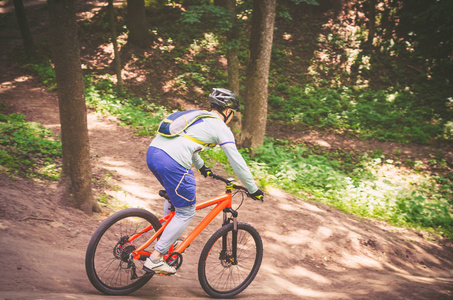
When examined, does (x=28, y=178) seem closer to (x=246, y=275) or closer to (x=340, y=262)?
(x=246, y=275)

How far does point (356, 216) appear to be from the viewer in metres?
7.86

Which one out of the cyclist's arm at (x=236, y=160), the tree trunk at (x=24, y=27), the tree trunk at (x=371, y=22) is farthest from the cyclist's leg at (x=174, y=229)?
the tree trunk at (x=371, y=22)

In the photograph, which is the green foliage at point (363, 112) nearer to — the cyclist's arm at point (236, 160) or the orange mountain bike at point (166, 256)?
the orange mountain bike at point (166, 256)

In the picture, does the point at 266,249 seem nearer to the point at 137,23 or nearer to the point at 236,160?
the point at 236,160

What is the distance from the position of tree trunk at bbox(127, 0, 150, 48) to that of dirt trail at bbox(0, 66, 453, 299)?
1033 cm

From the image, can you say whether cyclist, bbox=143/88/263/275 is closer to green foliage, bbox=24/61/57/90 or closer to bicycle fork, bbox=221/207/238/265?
bicycle fork, bbox=221/207/238/265

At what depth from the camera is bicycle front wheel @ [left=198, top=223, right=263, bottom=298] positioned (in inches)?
154

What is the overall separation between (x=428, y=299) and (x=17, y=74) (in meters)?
16.5

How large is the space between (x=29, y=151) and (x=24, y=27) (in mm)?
11254

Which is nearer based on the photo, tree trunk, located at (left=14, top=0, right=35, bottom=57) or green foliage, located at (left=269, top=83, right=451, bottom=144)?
green foliage, located at (left=269, top=83, right=451, bottom=144)

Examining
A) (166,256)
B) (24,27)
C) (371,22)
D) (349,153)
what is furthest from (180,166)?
(371,22)

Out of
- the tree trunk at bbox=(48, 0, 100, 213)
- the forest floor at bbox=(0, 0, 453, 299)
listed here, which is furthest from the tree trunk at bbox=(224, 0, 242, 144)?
the tree trunk at bbox=(48, 0, 100, 213)

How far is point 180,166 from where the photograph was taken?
3572mm

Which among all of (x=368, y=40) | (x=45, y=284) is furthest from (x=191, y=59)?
(x=45, y=284)
